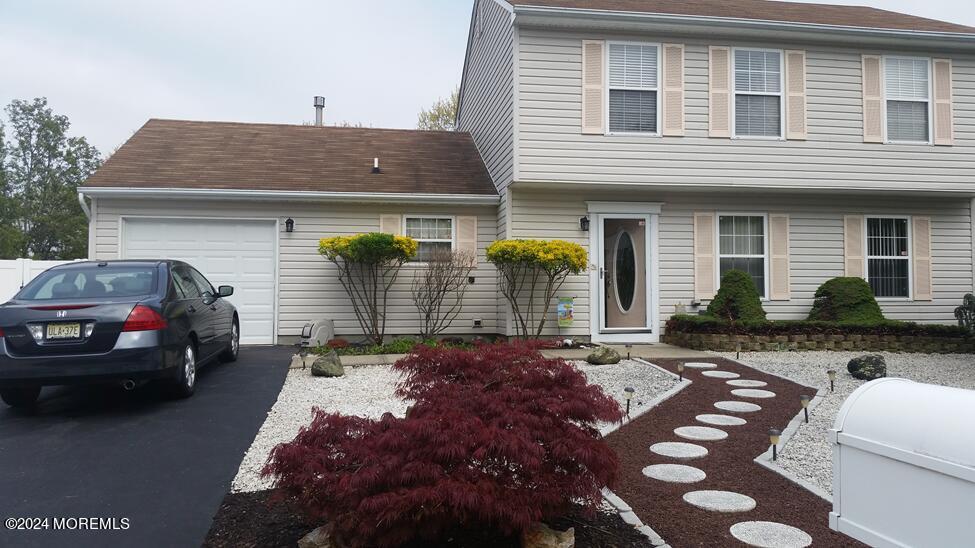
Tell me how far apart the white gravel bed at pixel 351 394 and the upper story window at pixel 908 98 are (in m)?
6.89

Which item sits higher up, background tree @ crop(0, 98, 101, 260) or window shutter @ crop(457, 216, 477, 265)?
background tree @ crop(0, 98, 101, 260)

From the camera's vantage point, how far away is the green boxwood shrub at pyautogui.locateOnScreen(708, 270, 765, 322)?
31.7ft

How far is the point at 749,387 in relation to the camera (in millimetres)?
6824

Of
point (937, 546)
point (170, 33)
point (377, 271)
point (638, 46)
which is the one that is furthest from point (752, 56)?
point (170, 33)

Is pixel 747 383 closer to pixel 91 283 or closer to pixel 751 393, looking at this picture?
pixel 751 393

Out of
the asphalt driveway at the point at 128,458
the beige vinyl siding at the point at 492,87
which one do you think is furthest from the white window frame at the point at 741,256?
the asphalt driveway at the point at 128,458

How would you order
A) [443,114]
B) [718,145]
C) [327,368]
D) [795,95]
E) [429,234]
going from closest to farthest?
[327,368] → [718,145] → [795,95] → [429,234] → [443,114]

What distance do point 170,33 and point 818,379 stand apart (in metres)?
18.2

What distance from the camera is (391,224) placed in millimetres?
10734

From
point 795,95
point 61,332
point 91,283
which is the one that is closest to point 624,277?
point 795,95

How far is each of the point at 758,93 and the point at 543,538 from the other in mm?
9796

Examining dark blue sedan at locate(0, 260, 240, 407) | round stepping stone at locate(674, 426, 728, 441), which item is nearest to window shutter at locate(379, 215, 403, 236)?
dark blue sedan at locate(0, 260, 240, 407)

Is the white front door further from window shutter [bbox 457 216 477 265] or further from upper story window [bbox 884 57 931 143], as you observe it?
upper story window [bbox 884 57 931 143]

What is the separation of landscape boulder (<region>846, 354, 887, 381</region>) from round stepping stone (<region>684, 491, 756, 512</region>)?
4770 millimetres
